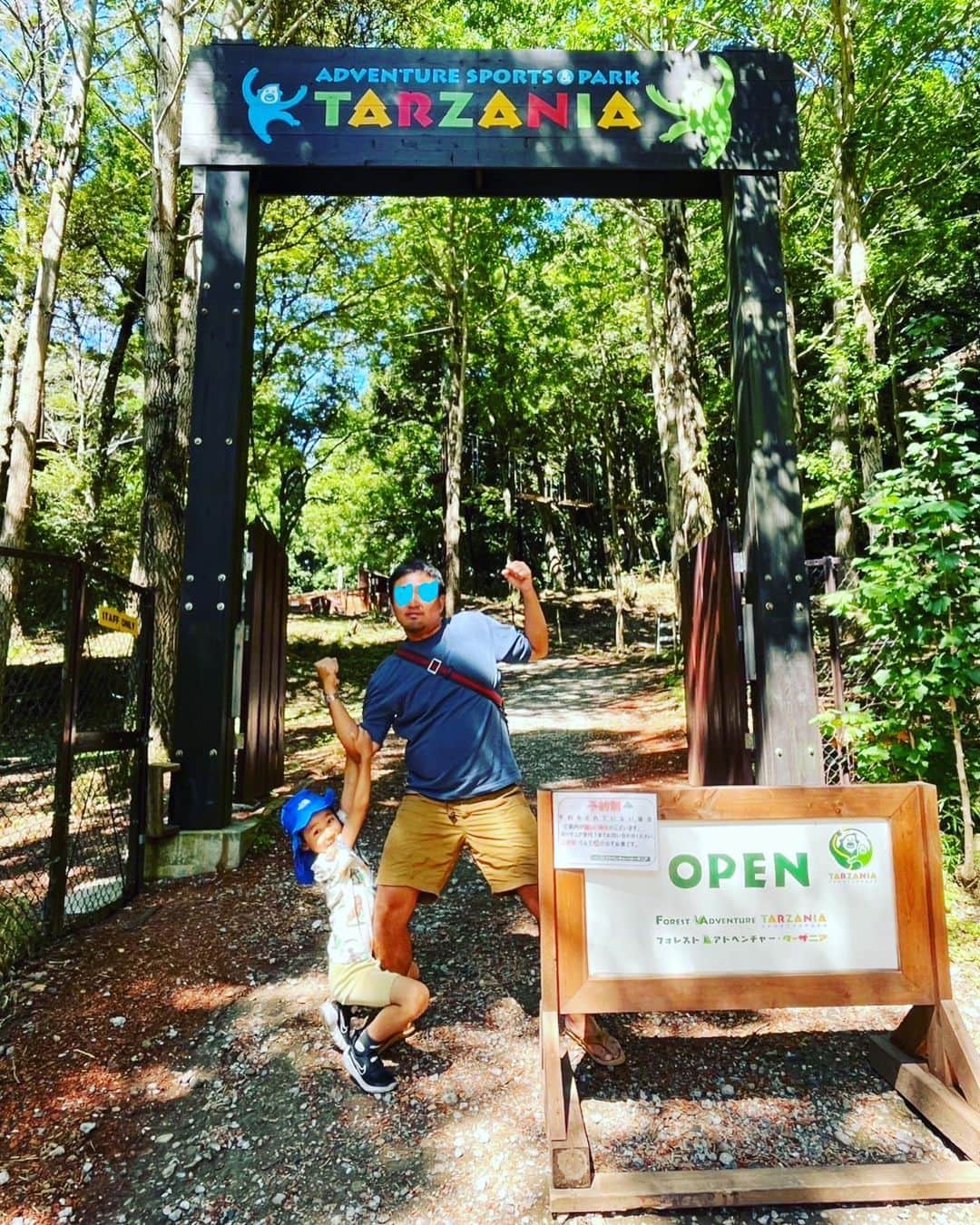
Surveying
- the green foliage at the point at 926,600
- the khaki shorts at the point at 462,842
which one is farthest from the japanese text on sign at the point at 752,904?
the green foliage at the point at 926,600

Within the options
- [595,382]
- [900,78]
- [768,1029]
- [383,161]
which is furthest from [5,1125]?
[595,382]

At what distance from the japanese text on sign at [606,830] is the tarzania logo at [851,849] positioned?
0.68 meters

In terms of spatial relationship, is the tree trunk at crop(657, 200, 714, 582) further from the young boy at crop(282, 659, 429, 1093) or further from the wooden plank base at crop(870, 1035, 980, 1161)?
the young boy at crop(282, 659, 429, 1093)

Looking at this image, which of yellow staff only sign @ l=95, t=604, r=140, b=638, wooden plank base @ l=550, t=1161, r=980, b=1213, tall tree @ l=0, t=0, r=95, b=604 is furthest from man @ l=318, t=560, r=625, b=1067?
tall tree @ l=0, t=0, r=95, b=604

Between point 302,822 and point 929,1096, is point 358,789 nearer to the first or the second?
point 302,822

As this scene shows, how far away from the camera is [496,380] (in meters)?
26.2

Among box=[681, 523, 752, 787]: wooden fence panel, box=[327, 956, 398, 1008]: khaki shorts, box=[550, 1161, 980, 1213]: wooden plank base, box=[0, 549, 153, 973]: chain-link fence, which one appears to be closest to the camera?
box=[550, 1161, 980, 1213]: wooden plank base

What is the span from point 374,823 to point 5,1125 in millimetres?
3623

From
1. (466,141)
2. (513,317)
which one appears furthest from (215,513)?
(513,317)

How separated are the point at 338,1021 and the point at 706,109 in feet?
20.3

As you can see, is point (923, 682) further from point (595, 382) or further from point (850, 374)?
point (595, 382)

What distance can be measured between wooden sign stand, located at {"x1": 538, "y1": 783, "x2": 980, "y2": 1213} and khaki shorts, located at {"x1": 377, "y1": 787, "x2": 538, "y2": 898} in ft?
1.01

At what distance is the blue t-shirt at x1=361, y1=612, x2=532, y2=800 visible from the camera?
3.23 meters

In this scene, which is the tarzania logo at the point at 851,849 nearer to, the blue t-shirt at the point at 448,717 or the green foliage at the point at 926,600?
the blue t-shirt at the point at 448,717
